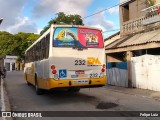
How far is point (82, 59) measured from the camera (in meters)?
12.6

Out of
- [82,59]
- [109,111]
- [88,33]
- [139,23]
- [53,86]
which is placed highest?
[139,23]

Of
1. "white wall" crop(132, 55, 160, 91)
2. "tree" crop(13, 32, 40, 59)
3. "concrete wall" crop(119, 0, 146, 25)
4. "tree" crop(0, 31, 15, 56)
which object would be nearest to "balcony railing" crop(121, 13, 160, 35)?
"concrete wall" crop(119, 0, 146, 25)

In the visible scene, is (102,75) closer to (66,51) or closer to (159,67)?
(66,51)

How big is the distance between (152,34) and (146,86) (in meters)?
3.54

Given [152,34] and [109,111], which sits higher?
[152,34]

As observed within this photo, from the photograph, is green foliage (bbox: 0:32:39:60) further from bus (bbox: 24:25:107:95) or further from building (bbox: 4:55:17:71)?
bus (bbox: 24:25:107:95)

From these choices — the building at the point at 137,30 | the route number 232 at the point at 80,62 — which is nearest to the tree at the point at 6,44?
the building at the point at 137,30

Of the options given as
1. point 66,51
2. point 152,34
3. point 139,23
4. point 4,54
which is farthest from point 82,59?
point 4,54

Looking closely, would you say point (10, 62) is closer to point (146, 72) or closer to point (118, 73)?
point (118, 73)

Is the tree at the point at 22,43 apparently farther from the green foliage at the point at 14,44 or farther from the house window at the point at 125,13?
the house window at the point at 125,13

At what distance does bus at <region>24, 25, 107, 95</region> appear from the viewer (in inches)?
479

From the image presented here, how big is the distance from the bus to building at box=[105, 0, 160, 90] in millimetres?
5352

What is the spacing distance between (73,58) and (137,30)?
36.7 ft

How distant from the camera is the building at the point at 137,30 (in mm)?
18812
